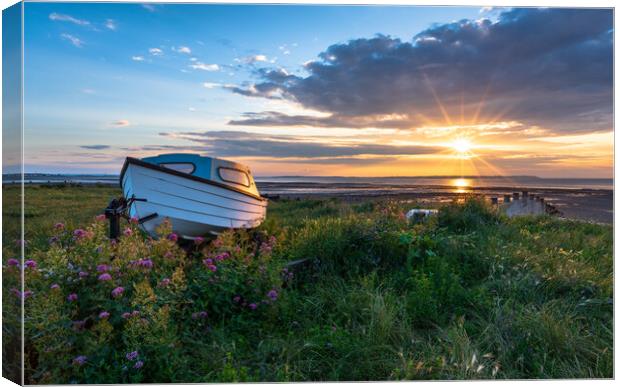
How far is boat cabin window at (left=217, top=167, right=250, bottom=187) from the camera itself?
778 cm

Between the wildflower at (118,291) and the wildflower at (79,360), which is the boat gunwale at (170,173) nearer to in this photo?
the wildflower at (118,291)

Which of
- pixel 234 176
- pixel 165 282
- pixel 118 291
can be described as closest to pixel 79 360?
pixel 118 291

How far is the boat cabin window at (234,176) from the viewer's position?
25.5 feet

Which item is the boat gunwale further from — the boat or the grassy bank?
the grassy bank

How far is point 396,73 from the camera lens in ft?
16.9

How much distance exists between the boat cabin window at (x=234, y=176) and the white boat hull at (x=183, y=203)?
0.31 m

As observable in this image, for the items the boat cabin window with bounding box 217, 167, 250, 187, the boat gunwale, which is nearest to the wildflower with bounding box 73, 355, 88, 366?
the boat gunwale

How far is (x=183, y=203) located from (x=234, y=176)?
124cm

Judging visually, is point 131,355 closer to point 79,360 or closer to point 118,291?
point 79,360

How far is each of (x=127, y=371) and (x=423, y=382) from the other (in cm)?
224

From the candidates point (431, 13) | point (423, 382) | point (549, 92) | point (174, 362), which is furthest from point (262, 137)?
point (549, 92)

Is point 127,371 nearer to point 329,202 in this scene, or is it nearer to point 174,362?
point 174,362

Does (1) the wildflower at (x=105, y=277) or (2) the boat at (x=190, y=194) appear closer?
(1) the wildflower at (x=105, y=277)

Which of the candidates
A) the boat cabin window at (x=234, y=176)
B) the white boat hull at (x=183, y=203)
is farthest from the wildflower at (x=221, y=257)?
the boat cabin window at (x=234, y=176)
